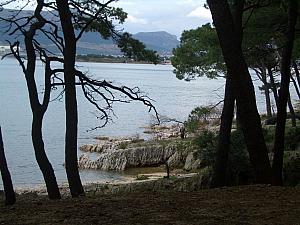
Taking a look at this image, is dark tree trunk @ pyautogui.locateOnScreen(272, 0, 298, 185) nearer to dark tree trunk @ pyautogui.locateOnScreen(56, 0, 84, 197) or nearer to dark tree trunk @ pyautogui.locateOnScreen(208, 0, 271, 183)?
dark tree trunk @ pyautogui.locateOnScreen(208, 0, 271, 183)

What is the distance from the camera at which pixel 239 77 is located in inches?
286

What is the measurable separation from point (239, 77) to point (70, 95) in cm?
387

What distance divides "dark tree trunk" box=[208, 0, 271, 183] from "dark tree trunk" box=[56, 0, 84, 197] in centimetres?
355

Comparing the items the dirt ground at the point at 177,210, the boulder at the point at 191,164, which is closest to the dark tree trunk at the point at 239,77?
the dirt ground at the point at 177,210

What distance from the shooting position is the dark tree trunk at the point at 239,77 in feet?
23.4

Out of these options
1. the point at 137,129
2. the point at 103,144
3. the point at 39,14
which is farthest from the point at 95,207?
the point at 137,129

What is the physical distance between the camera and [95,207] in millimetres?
5945

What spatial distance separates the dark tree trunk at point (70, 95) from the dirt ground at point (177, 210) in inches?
131

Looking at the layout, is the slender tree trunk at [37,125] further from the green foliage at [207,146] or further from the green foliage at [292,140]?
the green foliage at [292,140]

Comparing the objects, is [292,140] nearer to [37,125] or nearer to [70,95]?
[70,95]

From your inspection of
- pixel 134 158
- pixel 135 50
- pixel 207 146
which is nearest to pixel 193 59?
pixel 207 146

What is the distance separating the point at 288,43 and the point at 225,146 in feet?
7.96

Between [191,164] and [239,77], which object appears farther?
[191,164]

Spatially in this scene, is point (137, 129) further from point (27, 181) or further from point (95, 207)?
point (95, 207)
